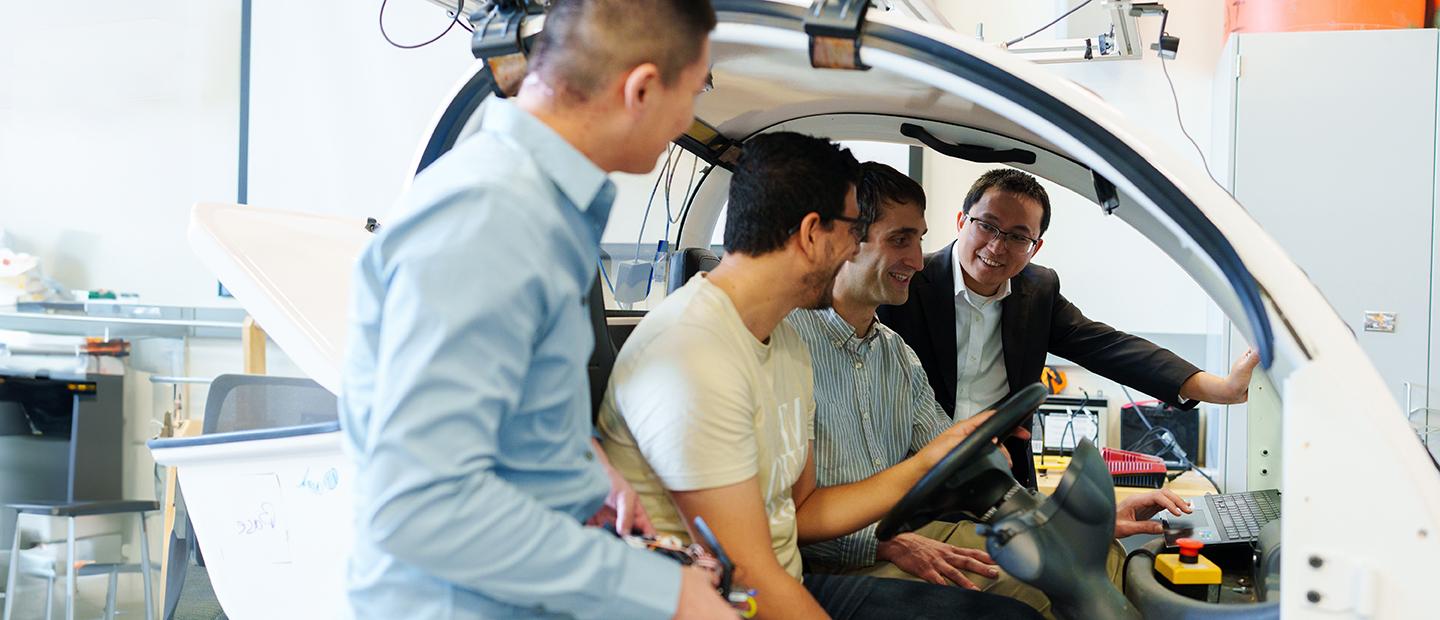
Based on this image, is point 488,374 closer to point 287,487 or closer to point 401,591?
point 401,591

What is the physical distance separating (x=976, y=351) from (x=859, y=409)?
0.81 metres

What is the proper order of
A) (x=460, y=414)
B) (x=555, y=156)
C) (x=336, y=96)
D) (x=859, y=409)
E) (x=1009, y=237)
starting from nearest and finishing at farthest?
(x=460, y=414) < (x=555, y=156) < (x=859, y=409) < (x=1009, y=237) < (x=336, y=96)

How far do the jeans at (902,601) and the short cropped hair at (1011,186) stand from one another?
1.26 m

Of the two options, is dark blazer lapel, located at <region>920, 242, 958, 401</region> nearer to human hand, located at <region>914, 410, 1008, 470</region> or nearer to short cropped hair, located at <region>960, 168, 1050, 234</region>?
short cropped hair, located at <region>960, 168, 1050, 234</region>

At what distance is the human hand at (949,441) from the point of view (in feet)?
6.29

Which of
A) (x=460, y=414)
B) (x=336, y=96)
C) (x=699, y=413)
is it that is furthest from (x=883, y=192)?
(x=336, y=96)

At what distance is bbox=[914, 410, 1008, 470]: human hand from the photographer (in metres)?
1.92

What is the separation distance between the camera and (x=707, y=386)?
162cm

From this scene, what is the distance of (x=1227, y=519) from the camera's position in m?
2.26

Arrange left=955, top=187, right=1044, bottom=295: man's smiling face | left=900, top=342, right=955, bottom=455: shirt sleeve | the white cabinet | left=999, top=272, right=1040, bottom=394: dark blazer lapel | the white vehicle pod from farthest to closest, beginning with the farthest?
the white cabinet → left=999, top=272, right=1040, bottom=394: dark blazer lapel → left=955, top=187, right=1044, bottom=295: man's smiling face → left=900, top=342, right=955, bottom=455: shirt sleeve → the white vehicle pod

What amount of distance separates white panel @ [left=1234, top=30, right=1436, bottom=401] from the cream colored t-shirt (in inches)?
123

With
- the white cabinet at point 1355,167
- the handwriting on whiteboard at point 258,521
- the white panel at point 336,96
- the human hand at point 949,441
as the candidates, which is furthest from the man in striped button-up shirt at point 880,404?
the white panel at point 336,96

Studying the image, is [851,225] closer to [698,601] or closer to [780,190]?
[780,190]

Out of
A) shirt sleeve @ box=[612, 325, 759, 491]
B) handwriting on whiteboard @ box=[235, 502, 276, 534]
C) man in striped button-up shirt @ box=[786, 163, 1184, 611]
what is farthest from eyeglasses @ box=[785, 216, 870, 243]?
handwriting on whiteboard @ box=[235, 502, 276, 534]
